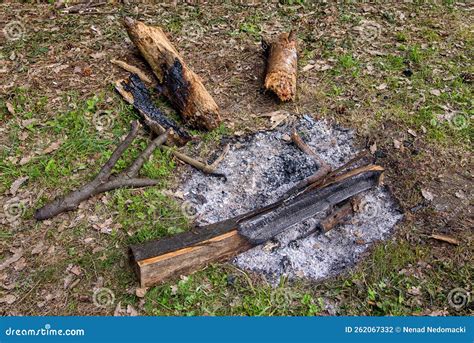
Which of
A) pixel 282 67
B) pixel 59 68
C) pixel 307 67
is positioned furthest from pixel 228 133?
pixel 59 68

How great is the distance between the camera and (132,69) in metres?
6.75

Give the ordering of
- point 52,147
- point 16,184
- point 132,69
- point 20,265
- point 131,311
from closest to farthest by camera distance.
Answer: point 131,311 → point 20,265 → point 16,184 → point 52,147 → point 132,69

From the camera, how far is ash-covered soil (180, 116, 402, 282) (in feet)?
15.9

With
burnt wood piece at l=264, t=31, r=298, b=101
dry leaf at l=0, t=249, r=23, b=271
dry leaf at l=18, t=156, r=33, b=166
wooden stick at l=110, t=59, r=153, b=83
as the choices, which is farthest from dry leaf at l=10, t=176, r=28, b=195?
burnt wood piece at l=264, t=31, r=298, b=101

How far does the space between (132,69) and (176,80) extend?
0.95m

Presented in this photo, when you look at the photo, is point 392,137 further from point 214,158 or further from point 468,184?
point 214,158

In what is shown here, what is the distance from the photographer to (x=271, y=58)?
6855 mm

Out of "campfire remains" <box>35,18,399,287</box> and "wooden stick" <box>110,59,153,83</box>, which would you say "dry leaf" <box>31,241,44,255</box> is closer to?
"campfire remains" <box>35,18,399,287</box>

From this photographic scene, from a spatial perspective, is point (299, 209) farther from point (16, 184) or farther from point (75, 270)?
point (16, 184)

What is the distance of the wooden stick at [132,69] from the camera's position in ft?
21.6

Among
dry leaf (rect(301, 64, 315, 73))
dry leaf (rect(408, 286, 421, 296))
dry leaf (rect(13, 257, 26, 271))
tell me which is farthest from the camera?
dry leaf (rect(301, 64, 315, 73))

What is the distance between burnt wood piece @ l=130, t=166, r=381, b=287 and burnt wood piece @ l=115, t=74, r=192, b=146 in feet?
4.81

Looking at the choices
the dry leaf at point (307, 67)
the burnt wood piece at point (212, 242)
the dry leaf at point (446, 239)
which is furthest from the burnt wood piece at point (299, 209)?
the dry leaf at point (307, 67)

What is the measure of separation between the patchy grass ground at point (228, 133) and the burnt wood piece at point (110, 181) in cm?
10
